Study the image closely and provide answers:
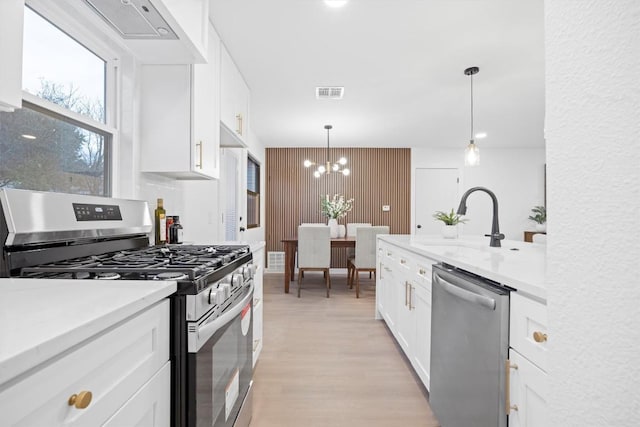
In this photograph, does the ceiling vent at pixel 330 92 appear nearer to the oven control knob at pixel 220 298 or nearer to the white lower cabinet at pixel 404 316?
the white lower cabinet at pixel 404 316

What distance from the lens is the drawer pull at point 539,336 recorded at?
89 cm

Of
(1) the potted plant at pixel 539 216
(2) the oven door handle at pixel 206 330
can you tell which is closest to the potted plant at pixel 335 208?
(1) the potted plant at pixel 539 216

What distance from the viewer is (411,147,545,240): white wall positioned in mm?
6508

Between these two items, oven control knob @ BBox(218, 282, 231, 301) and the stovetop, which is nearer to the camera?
the stovetop

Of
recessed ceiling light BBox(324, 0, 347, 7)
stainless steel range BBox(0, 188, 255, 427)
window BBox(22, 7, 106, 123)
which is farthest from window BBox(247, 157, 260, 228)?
stainless steel range BBox(0, 188, 255, 427)

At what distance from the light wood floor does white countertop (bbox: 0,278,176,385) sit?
1.24 m

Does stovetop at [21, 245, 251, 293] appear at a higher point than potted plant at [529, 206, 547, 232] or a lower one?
lower

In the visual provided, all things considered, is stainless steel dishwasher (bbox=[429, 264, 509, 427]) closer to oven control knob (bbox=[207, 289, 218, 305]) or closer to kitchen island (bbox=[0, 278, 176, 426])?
oven control knob (bbox=[207, 289, 218, 305])

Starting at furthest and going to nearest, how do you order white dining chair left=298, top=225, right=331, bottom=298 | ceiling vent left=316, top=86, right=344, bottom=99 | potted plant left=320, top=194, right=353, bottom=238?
potted plant left=320, top=194, right=353, bottom=238 < white dining chair left=298, top=225, right=331, bottom=298 < ceiling vent left=316, top=86, right=344, bottom=99

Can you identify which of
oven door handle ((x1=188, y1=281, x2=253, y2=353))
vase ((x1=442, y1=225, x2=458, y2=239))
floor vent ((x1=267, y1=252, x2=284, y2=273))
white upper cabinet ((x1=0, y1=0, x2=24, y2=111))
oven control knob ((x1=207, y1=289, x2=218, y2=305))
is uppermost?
white upper cabinet ((x1=0, y1=0, x2=24, y2=111))

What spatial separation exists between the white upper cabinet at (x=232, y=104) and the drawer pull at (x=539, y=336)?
7.21 feet

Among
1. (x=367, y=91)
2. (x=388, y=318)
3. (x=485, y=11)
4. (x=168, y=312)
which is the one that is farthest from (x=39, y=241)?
(x=367, y=91)

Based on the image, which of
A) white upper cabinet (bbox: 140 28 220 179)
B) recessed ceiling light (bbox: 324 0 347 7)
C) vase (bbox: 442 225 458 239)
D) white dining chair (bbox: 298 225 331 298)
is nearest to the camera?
white upper cabinet (bbox: 140 28 220 179)

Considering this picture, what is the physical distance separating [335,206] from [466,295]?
15.1ft
